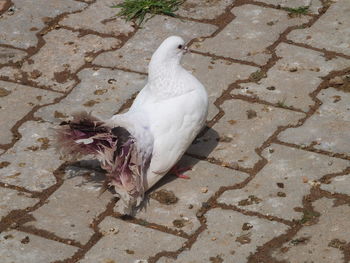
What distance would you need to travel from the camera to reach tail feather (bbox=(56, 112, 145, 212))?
516cm

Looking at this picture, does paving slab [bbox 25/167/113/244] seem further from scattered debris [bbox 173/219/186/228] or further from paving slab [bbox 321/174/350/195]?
paving slab [bbox 321/174/350/195]

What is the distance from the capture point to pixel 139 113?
5402 mm

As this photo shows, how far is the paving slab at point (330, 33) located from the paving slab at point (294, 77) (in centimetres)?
13

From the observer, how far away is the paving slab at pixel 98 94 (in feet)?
20.2

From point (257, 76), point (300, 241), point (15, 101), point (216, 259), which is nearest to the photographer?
point (216, 259)

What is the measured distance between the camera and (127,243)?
502 cm

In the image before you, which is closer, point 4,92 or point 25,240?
point 25,240

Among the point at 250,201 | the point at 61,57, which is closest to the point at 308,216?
the point at 250,201

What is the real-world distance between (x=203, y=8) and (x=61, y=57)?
1282 mm

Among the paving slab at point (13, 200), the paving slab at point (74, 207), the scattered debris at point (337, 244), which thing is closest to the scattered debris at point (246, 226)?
the scattered debris at point (337, 244)

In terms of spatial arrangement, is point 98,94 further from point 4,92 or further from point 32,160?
point 32,160

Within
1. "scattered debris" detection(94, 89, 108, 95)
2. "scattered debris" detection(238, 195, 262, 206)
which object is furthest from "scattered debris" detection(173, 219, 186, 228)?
"scattered debris" detection(94, 89, 108, 95)

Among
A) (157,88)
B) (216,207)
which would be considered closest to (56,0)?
(157,88)

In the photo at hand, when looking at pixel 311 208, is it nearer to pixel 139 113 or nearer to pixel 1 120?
pixel 139 113
